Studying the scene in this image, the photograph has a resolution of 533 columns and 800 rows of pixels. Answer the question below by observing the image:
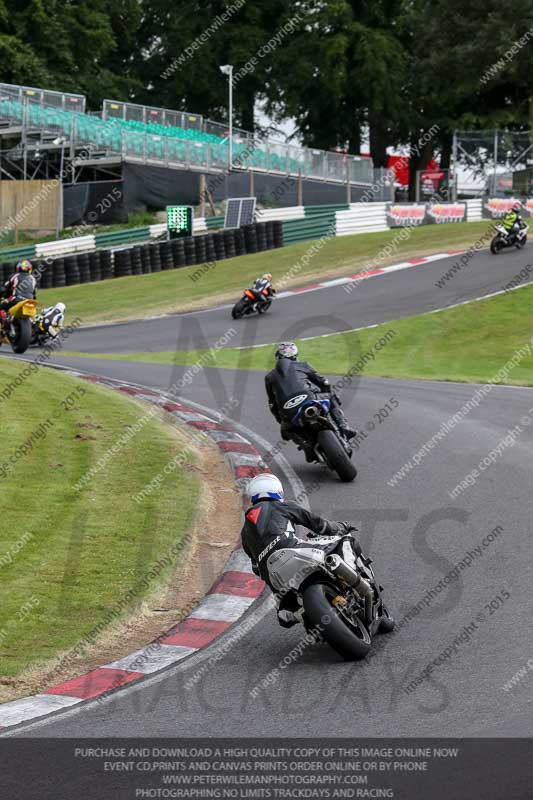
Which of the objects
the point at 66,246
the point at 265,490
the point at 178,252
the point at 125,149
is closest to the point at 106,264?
the point at 178,252

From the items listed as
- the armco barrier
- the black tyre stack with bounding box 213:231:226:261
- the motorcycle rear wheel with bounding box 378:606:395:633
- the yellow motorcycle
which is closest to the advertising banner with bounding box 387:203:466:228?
the armco barrier

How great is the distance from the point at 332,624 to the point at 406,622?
103 cm

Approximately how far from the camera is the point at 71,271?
112 ft

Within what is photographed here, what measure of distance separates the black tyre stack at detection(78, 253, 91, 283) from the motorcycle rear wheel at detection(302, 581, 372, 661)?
28610 mm

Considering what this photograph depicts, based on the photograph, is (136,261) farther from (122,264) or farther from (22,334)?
(22,334)

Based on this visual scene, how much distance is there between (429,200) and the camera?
45.4 meters

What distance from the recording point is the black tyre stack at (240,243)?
121 ft

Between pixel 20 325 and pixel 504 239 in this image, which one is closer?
pixel 20 325

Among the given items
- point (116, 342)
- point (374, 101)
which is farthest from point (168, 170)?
point (116, 342)

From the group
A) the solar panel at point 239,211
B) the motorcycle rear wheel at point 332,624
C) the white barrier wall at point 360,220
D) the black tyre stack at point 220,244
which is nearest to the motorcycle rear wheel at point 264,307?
the black tyre stack at point 220,244

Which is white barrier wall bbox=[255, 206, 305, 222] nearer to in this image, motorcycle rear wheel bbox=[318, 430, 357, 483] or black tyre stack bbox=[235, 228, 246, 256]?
black tyre stack bbox=[235, 228, 246, 256]

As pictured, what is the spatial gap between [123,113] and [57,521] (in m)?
39.5

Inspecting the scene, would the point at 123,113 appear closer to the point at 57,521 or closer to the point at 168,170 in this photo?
the point at 168,170
